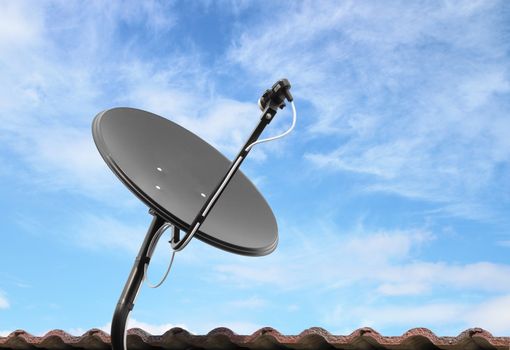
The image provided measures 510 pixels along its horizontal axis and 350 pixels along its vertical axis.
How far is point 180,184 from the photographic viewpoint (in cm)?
359

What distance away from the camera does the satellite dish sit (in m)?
2.90

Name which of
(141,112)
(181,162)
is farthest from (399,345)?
(141,112)

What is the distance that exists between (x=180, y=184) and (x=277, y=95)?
120cm

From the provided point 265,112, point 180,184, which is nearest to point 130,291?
point 180,184

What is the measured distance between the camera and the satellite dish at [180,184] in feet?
9.53

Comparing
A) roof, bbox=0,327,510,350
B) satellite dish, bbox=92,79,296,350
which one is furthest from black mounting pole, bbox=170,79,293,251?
roof, bbox=0,327,510,350

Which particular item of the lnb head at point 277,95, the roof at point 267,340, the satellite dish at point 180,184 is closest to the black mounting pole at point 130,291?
the satellite dish at point 180,184

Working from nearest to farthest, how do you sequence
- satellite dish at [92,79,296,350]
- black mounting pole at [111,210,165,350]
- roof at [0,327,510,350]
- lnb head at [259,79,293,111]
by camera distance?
1. lnb head at [259,79,293,111]
2. satellite dish at [92,79,296,350]
3. roof at [0,327,510,350]
4. black mounting pole at [111,210,165,350]

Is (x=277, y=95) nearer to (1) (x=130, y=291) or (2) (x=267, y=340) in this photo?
(1) (x=130, y=291)

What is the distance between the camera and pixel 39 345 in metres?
3.96

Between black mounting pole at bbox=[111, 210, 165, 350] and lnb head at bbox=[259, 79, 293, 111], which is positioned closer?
lnb head at bbox=[259, 79, 293, 111]

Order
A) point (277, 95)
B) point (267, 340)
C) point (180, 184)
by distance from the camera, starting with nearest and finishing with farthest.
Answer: point (277, 95) → point (267, 340) → point (180, 184)

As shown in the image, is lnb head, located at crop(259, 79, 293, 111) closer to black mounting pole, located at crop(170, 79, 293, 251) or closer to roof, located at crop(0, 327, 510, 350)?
black mounting pole, located at crop(170, 79, 293, 251)

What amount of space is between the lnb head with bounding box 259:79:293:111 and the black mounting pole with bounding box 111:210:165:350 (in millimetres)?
871
